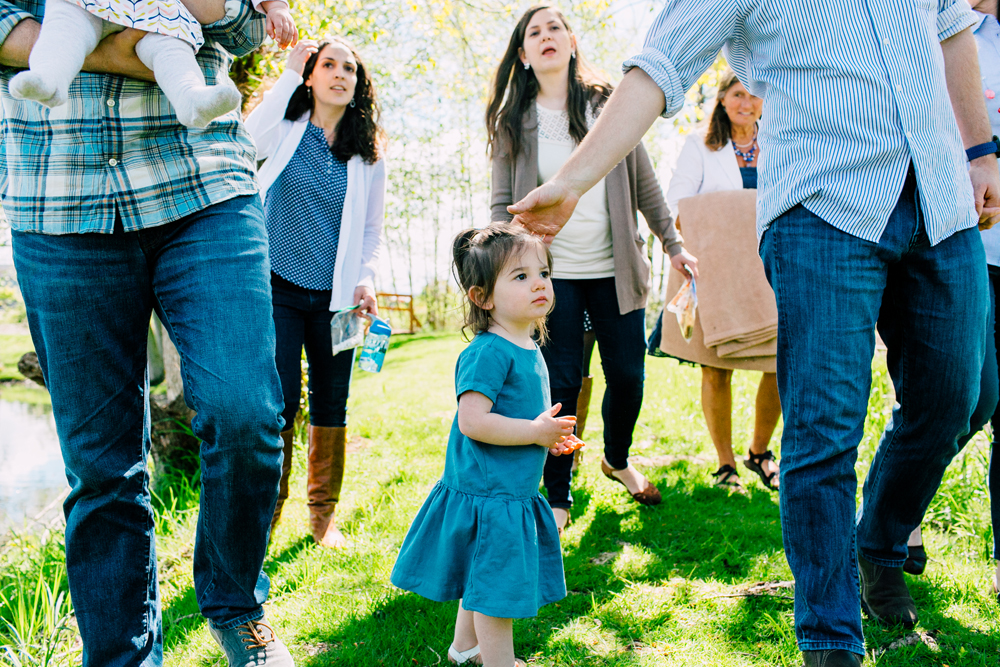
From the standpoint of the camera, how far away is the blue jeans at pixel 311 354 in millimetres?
3104

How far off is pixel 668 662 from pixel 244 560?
1.24m

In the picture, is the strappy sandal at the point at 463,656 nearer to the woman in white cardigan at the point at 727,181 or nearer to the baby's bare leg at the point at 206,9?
the baby's bare leg at the point at 206,9

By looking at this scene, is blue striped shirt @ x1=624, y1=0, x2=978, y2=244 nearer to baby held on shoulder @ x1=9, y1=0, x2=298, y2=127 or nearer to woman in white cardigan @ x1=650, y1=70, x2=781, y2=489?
baby held on shoulder @ x1=9, y1=0, x2=298, y2=127

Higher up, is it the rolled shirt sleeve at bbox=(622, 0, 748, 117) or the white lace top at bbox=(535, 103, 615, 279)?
the rolled shirt sleeve at bbox=(622, 0, 748, 117)

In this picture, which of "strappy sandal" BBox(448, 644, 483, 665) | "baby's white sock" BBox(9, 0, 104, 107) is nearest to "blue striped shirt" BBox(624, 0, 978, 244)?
"baby's white sock" BBox(9, 0, 104, 107)

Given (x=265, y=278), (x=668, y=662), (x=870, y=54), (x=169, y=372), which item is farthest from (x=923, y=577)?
(x=169, y=372)

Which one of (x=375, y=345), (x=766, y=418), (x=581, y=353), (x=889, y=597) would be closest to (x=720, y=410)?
(x=766, y=418)

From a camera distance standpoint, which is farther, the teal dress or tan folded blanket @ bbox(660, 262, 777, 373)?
tan folded blanket @ bbox(660, 262, 777, 373)

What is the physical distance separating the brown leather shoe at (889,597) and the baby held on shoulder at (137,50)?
2.19m

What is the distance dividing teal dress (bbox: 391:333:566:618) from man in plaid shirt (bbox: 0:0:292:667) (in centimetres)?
44

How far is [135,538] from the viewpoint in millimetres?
1819

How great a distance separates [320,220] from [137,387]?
156 centimetres

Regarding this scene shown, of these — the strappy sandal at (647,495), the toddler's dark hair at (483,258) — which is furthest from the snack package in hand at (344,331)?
the strappy sandal at (647,495)

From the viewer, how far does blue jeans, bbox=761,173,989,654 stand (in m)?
1.76
